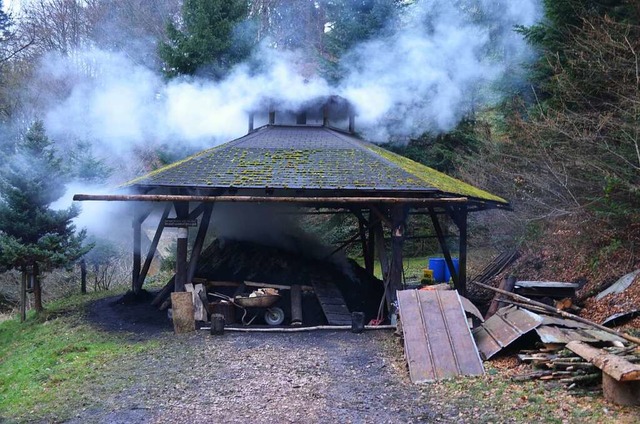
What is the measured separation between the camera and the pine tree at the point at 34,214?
11.6 metres

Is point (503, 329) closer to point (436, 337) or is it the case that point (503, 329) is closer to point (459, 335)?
point (459, 335)

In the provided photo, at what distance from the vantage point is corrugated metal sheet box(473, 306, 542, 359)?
23.6ft

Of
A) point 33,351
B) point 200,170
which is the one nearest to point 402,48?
point 200,170

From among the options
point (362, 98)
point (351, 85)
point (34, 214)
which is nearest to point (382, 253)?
point (362, 98)

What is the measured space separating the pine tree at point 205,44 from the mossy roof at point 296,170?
7.62m

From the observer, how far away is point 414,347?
7211mm

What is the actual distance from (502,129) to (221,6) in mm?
10798

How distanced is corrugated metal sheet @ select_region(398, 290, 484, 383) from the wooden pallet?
81.0 inches

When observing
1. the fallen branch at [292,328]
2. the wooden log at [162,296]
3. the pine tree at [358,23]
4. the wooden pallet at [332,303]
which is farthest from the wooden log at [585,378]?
the pine tree at [358,23]

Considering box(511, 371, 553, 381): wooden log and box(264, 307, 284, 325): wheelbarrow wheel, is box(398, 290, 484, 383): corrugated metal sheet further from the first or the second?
box(264, 307, 284, 325): wheelbarrow wheel

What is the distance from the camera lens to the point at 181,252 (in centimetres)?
1045

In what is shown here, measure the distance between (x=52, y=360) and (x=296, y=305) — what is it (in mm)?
4144

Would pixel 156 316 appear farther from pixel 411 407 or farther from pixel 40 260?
pixel 411 407

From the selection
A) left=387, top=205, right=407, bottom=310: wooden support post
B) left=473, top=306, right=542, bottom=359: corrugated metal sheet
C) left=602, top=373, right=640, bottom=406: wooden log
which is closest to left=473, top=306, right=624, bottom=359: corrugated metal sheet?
left=473, top=306, right=542, bottom=359: corrugated metal sheet
